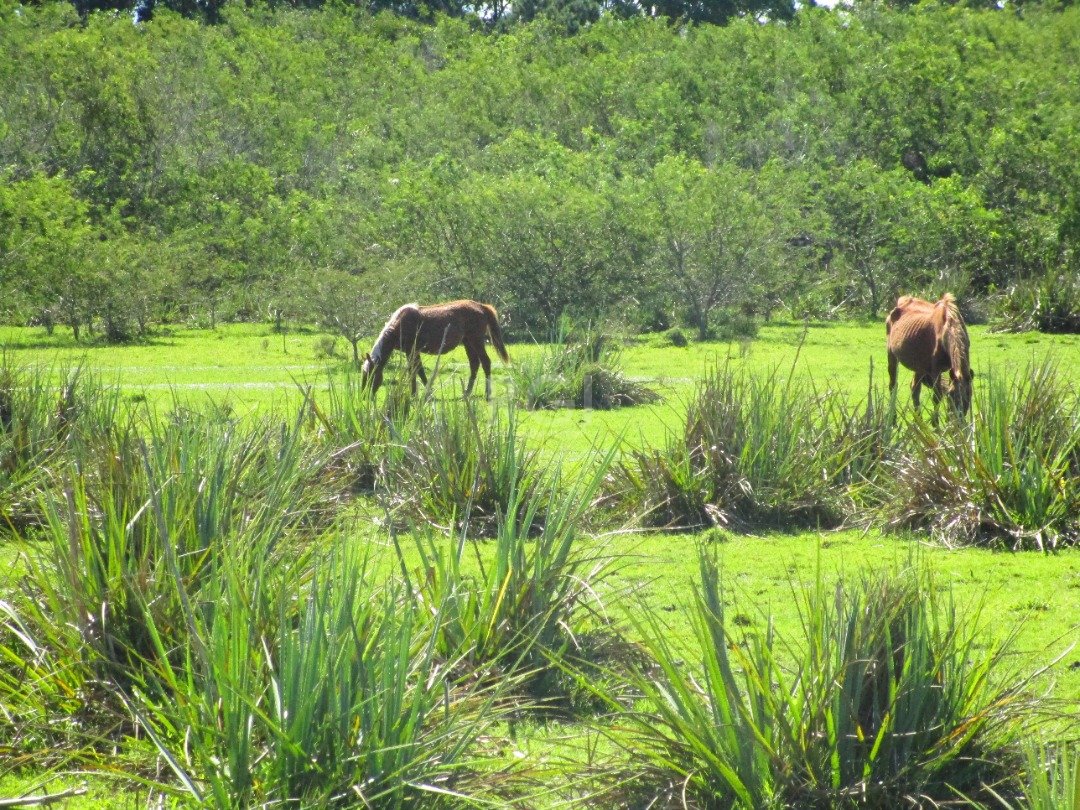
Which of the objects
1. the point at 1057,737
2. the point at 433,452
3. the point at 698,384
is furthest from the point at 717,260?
the point at 1057,737

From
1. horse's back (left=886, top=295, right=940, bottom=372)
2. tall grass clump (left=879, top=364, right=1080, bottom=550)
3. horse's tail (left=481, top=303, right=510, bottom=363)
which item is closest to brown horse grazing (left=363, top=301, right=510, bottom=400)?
horse's tail (left=481, top=303, right=510, bottom=363)

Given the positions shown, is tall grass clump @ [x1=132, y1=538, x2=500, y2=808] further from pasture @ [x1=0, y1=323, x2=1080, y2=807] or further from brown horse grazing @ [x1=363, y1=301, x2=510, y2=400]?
brown horse grazing @ [x1=363, y1=301, x2=510, y2=400]

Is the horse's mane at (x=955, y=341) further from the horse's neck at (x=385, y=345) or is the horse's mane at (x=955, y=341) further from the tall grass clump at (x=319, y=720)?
the tall grass clump at (x=319, y=720)

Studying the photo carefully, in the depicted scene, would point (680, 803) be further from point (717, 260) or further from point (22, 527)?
point (717, 260)

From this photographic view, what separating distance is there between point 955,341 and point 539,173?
75.3 ft

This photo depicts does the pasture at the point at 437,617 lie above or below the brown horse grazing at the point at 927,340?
below

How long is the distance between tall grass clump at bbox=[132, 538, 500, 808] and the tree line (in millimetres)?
18125

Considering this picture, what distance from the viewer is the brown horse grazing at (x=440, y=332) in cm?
1650

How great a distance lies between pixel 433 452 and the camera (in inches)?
378

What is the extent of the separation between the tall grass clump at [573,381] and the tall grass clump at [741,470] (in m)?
6.61

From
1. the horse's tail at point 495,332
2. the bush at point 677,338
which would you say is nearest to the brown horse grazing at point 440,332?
the horse's tail at point 495,332

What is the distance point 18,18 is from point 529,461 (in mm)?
38437

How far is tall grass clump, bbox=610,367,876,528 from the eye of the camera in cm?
1009

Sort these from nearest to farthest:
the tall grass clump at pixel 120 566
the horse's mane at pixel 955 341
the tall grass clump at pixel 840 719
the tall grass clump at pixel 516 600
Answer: the tall grass clump at pixel 840 719
the tall grass clump at pixel 120 566
the tall grass clump at pixel 516 600
the horse's mane at pixel 955 341
